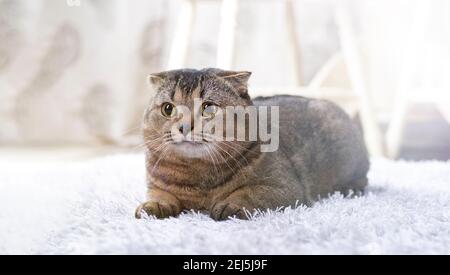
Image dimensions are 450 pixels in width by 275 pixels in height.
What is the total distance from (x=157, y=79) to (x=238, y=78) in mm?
165

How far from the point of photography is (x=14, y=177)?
142 centimetres

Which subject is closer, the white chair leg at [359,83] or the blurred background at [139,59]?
the white chair leg at [359,83]

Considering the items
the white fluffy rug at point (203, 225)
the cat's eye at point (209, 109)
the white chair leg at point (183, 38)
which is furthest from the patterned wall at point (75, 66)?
the cat's eye at point (209, 109)

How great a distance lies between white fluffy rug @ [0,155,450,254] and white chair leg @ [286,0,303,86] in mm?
683

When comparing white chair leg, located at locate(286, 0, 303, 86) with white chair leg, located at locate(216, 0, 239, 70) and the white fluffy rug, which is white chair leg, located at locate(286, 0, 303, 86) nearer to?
white chair leg, located at locate(216, 0, 239, 70)

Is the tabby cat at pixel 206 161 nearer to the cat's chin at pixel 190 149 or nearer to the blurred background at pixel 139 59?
the cat's chin at pixel 190 149

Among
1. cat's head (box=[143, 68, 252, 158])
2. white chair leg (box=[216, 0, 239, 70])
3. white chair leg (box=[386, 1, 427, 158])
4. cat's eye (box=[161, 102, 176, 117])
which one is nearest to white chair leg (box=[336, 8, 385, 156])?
white chair leg (box=[386, 1, 427, 158])

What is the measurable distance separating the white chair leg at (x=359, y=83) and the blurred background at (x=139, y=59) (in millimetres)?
154

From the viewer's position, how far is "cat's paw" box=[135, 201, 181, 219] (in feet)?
3.07

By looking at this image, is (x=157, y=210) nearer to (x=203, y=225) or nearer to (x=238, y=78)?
(x=203, y=225)

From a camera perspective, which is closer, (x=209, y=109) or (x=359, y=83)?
(x=209, y=109)

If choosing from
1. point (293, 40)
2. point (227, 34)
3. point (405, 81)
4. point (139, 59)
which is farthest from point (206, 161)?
point (139, 59)

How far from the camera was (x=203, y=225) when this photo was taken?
863mm

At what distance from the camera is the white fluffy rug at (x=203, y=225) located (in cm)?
75
